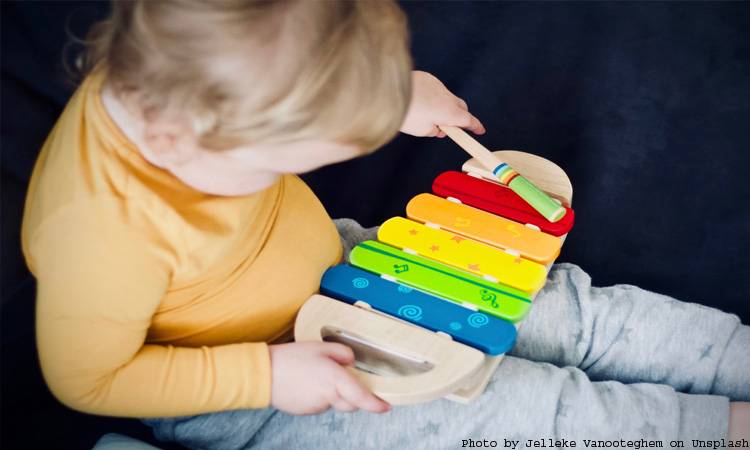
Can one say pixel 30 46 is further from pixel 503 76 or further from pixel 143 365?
pixel 503 76

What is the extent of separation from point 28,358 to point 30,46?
32cm

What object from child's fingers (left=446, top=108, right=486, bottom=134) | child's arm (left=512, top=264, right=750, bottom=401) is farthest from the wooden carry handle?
child's fingers (left=446, top=108, right=486, bottom=134)

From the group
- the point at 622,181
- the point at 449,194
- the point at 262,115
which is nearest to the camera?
the point at 262,115

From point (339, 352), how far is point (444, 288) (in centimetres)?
14

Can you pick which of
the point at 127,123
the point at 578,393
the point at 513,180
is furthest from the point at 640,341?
the point at 127,123

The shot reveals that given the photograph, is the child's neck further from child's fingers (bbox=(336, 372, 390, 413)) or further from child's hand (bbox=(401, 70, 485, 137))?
child's hand (bbox=(401, 70, 485, 137))

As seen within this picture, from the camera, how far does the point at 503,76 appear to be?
4.02 feet

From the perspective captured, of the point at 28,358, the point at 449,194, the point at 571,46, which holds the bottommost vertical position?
the point at 28,358

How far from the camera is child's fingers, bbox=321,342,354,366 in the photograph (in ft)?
2.30

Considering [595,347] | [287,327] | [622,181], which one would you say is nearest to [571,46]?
[622,181]

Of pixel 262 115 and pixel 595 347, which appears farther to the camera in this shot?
pixel 595 347

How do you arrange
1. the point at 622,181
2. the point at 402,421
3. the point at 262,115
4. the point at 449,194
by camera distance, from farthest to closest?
1. the point at 622,181
2. the point at 449,194
3. the point at 402,421
4. the point at 262,115

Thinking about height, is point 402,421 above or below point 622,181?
below

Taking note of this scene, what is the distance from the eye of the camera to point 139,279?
627mm
